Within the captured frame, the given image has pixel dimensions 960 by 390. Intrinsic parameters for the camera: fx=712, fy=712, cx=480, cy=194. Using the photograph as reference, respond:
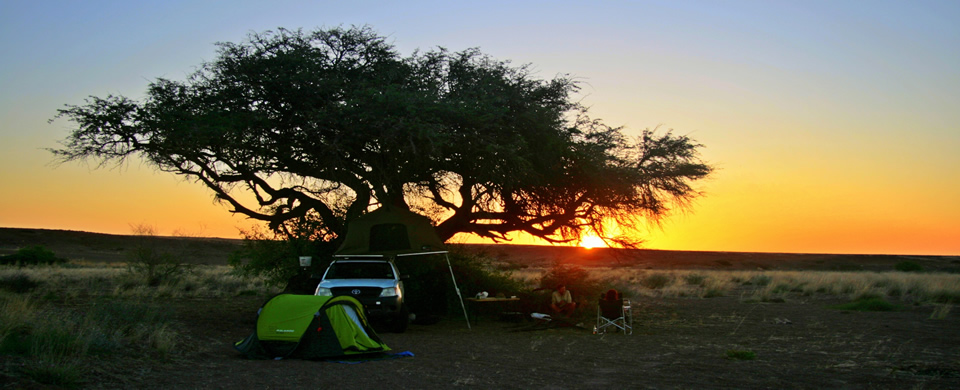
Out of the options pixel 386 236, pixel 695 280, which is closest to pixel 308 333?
pixel 386 236

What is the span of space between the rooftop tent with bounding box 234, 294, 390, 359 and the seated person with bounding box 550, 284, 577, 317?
6.39 meters

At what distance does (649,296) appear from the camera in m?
29.4

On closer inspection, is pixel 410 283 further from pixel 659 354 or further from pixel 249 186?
pixel 659 354

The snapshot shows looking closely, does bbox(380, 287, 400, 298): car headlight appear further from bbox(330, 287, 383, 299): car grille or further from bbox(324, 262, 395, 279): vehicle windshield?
bbox(324, 262, 395, 279): vehicle windshield

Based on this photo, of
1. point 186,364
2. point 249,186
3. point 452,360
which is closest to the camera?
point 186,364

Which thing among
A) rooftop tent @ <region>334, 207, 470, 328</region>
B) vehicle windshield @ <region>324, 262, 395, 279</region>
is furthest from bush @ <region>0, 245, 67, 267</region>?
vehicle windshield @ <region>324, 262, 395, 279</region>

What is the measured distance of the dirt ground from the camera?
8.75 metres

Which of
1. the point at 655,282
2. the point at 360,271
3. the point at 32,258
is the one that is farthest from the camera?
the point at 32,258

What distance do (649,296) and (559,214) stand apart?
1121cm

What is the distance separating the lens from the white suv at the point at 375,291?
14.4m

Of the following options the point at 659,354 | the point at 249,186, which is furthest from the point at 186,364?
the point at 249,186

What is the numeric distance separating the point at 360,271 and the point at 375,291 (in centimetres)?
123

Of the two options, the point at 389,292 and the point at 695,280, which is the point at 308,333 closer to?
the point at 389,292

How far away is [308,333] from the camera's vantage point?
35.0 feet
